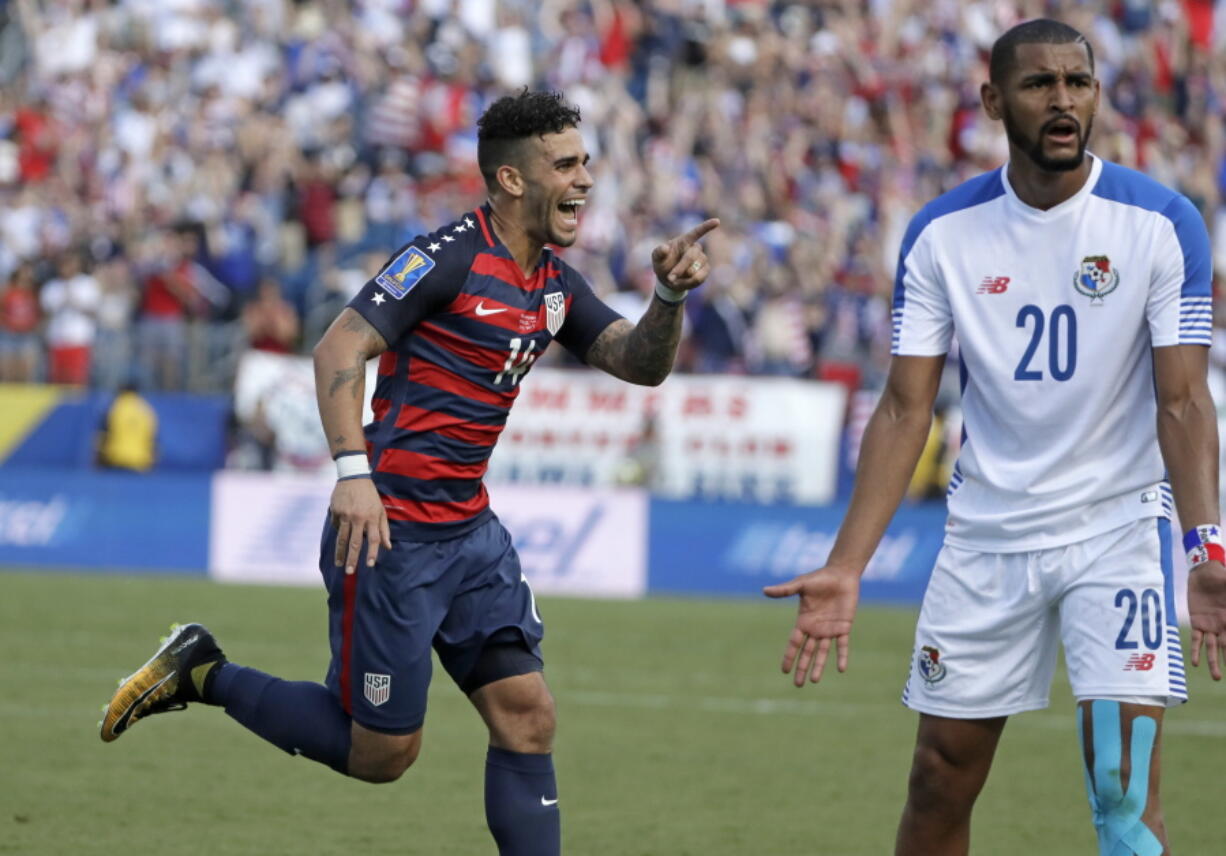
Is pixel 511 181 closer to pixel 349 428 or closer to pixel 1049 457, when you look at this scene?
pixel 349 428

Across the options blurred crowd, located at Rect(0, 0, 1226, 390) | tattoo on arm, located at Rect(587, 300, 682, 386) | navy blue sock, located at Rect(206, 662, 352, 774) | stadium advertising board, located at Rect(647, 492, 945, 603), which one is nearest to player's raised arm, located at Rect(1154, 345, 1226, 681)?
tattoo on arm, located at Rect(587, 300, 682, 386)

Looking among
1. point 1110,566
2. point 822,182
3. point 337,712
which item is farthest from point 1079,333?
point 822,182

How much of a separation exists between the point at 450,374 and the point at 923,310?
152cm

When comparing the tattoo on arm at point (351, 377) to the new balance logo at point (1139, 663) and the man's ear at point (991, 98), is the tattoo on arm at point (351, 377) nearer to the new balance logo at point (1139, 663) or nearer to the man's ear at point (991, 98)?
the man's ear at point (991, 98)

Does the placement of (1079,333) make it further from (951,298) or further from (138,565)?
(138,565)

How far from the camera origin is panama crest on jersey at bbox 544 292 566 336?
20.6 feet

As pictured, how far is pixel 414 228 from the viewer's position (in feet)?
67.5

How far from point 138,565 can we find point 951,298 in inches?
567

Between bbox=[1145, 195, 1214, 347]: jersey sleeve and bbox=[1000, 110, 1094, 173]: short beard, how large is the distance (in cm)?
29

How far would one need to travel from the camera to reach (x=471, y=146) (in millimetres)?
22078

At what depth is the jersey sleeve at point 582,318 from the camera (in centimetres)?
650

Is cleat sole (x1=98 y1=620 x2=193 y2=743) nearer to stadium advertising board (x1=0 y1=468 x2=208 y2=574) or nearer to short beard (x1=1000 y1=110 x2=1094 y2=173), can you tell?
short beard (x1=1000 y1=110 x2=1094 y2=173)

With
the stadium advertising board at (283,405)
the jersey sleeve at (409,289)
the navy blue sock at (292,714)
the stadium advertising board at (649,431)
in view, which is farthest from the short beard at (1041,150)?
the stadium advertising board at (283,405)

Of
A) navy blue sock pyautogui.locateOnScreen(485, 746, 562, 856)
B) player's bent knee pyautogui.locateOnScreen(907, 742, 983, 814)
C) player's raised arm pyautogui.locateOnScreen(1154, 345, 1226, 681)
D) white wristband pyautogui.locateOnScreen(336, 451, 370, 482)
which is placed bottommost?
navy blue sock pyautogui.locateOnScreen(485, 746, 562, 856)
